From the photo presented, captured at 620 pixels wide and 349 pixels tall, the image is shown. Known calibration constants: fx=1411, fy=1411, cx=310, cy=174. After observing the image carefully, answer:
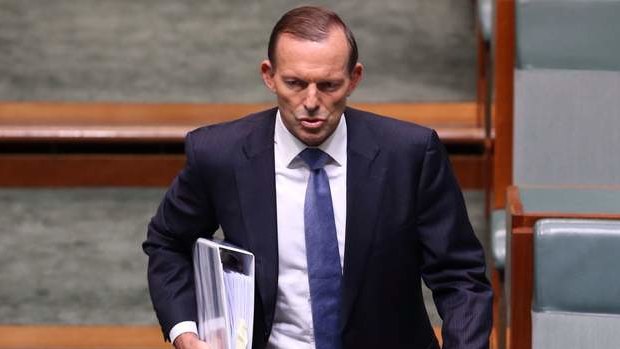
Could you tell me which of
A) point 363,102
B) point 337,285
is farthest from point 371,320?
point 363,102

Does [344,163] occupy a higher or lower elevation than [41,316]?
higher

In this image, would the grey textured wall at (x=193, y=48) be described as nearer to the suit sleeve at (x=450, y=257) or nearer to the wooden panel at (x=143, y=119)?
the wooden panel at (x=143, y=119)

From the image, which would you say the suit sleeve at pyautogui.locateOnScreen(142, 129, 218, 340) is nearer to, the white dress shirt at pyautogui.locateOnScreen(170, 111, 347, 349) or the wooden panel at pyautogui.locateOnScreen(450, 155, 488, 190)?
the white dress shirt at pyautogui.locateOnScreen(170, 111, 347, 349)

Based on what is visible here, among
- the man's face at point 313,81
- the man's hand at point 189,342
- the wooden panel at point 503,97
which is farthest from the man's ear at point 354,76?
the wooden panel at point 503,97

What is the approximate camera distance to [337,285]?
547 mm

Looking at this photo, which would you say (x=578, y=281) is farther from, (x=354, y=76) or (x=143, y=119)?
(x=143, y=119)

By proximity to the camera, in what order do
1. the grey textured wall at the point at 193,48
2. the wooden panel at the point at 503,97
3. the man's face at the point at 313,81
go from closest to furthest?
the man's face at the point at 313,81, the wooden panel at the point at 503,97, the grey textured wall at the point at 193,48

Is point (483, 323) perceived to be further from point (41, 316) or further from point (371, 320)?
point (41, 316)

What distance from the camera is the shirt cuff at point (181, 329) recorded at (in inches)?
22.0

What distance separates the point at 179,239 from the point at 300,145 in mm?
66

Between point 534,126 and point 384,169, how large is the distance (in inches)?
12.9

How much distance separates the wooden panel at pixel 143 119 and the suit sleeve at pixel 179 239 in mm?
340

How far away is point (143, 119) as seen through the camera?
0.95 metres

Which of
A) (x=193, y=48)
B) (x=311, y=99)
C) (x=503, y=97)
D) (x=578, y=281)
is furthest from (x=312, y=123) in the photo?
(x=193, y=48)
